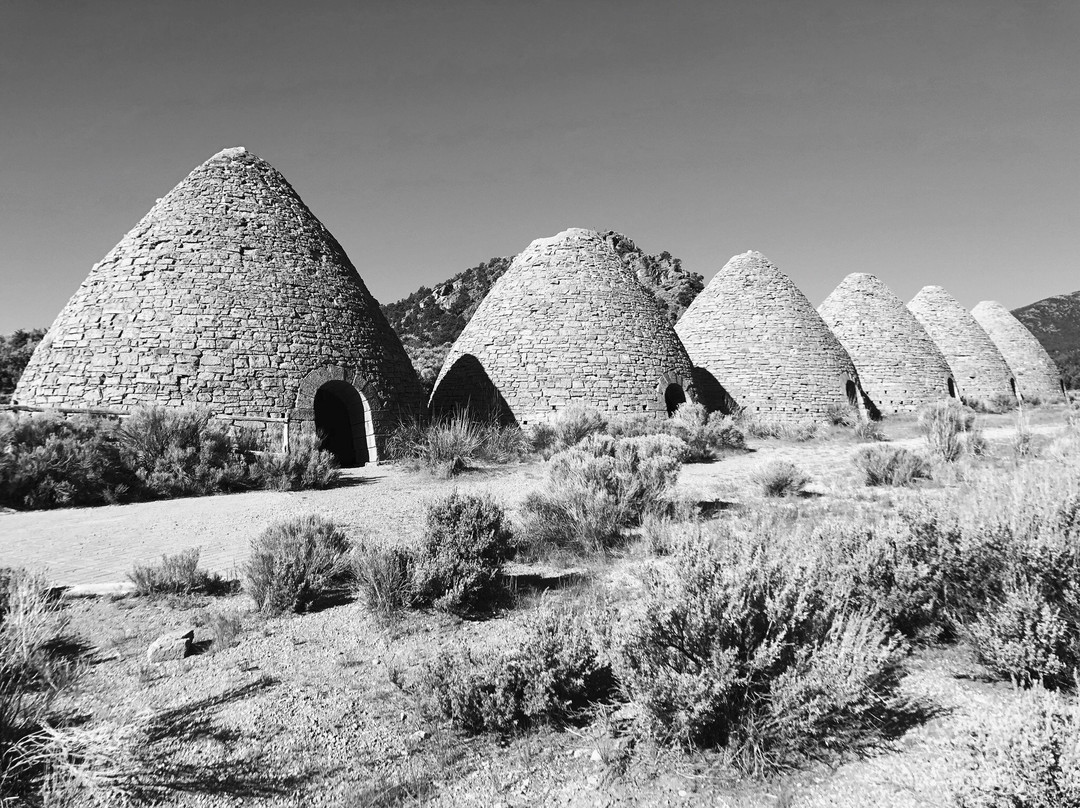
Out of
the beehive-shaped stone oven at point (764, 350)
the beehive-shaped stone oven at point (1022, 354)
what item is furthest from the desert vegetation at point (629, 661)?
the beehive-shaped stone oven at point (1022, 354)

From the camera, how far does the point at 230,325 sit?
431 inches

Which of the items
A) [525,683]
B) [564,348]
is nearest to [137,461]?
[525,683]

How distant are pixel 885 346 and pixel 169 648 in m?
24.0

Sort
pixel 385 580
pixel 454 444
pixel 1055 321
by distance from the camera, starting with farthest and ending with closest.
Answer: pixel 1055 321
pixel 454 444
pixel 385 580

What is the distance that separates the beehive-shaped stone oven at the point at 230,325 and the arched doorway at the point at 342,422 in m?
0.06

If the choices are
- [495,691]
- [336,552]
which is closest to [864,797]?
[495,691]

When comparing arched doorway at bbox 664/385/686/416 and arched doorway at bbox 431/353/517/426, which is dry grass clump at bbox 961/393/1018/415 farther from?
arched doorway at bbox 431/353/517/426

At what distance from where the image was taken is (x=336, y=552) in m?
5.11

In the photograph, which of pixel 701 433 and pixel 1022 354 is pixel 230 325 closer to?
pixel 701 433

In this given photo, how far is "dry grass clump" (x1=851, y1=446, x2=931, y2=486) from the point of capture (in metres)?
8.61

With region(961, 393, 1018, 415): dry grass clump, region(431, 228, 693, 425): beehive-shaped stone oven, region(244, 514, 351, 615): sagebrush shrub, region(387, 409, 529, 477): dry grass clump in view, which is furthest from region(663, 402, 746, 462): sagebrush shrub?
region(961, 393, 1018, 415): dry grass clump

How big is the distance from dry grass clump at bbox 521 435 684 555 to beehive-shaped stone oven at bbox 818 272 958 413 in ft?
57.7

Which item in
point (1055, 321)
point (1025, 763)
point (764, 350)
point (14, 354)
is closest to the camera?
point (1025, 763)

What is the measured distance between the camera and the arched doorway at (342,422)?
1202 cm
